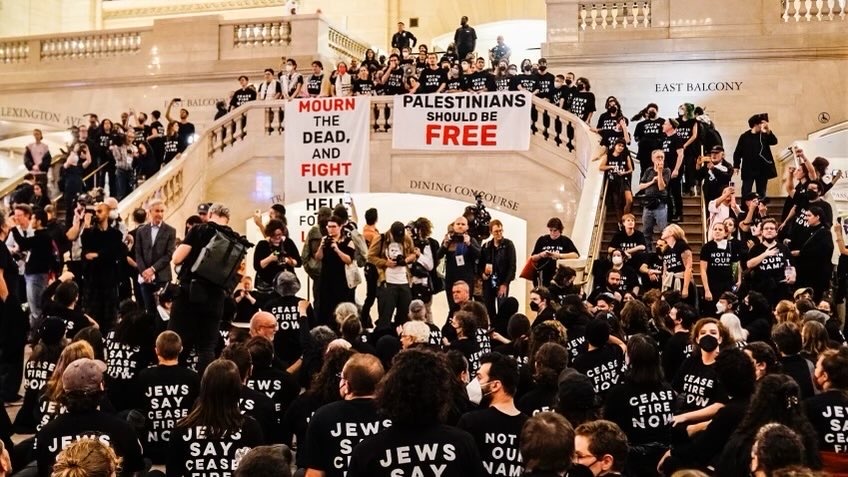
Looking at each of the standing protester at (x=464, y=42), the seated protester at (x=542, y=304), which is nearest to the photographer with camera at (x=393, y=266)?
the seated protester at (x=542, y=304)

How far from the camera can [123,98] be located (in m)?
26.4

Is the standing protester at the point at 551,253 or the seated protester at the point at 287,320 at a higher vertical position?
the standing protester at the point at 551,253

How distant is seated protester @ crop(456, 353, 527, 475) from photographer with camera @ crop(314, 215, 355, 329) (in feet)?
21.4

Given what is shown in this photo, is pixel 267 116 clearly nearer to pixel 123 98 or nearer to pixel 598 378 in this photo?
pixel 123 98

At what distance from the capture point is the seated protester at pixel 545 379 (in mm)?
6133

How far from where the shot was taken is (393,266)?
12.4 m

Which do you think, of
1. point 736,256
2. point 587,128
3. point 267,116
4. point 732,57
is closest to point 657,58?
point 732,57

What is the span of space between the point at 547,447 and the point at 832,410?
2.26 m

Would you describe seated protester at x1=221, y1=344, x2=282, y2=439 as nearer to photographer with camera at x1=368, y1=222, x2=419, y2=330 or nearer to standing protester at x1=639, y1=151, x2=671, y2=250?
photographer with camera at x1=368, y1=222, x2=419, y2=330

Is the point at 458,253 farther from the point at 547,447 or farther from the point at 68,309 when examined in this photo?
the point at 547,447

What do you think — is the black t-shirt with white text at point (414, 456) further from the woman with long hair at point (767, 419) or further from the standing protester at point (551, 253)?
the standing protester at point (551, 253)

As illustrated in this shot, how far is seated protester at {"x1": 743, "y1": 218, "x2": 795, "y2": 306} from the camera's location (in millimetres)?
11758

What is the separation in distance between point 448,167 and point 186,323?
12.0 metres

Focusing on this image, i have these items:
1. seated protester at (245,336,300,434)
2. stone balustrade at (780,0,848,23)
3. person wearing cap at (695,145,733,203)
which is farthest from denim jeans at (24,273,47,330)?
stone balustrade at (780,0,848,23)
